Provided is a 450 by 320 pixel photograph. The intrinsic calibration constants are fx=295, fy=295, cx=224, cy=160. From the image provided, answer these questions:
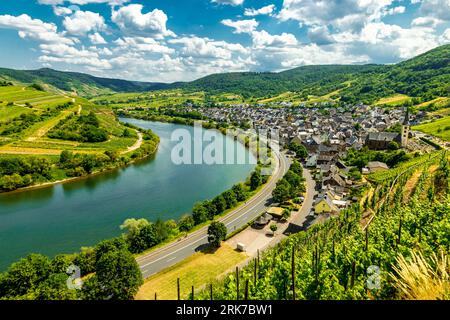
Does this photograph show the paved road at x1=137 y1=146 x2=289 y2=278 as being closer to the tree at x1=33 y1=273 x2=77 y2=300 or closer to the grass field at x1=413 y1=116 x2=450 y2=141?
the tree at x1=33 y1=273 x2=77 y2=300

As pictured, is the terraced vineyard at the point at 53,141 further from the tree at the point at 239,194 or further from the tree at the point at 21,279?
the tree at the point at 21,279

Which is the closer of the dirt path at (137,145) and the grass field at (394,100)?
the dirt path at (137,145)

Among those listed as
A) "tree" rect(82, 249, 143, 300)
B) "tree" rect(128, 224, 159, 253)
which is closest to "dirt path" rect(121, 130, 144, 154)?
"tree" rect(128, 224, 159, 253)

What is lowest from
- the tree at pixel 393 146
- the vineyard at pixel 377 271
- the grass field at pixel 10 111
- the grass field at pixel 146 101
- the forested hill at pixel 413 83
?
the tree at pixel 393 146

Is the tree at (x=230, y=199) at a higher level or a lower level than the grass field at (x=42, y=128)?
lower

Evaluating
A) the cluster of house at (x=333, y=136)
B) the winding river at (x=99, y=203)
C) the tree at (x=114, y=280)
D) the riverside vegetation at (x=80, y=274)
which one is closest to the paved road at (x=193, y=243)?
the riverside vegetation at (x=80, y=274)

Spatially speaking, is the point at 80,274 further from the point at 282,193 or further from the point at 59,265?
the point at 282,193
